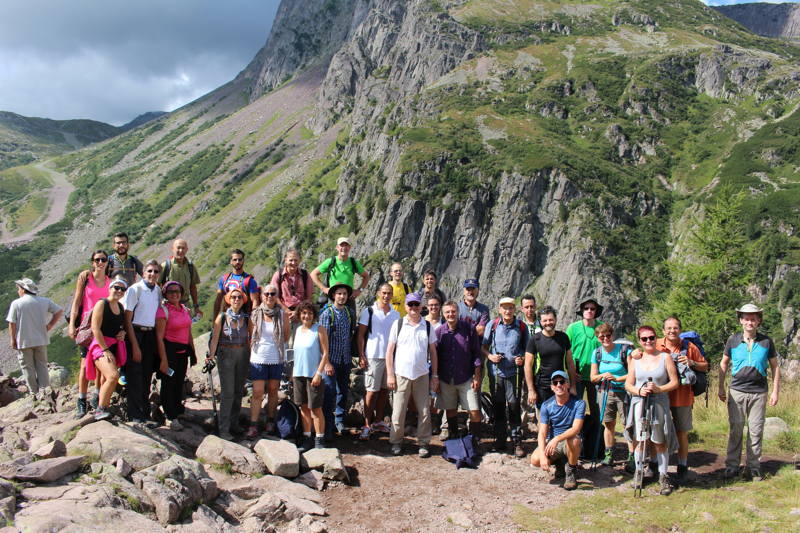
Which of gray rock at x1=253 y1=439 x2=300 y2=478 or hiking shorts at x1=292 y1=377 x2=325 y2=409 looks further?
hiking shorts at x1=292 y1=377 x2=325 y2=409

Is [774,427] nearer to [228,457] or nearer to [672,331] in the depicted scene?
[672,331]

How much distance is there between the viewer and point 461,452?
8109mm

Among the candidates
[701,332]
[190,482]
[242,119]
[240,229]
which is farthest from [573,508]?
[242,119]

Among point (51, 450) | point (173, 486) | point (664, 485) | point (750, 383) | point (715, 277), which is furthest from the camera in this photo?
point (715, 277)

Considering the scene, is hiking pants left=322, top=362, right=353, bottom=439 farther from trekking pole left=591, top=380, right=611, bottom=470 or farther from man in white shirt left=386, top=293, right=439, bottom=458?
trekking pole left=591, top=380, right=611, bottom=470

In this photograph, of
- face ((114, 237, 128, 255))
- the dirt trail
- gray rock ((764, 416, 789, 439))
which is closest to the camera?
face ((114, 237, 128, 255))

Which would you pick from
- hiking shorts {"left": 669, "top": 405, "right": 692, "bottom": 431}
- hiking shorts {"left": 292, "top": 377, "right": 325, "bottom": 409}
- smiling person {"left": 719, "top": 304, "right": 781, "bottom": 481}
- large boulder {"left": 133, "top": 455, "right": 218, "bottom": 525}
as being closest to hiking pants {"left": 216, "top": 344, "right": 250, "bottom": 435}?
hiking shorts {"left": 292, "top": 377, "right": 325, "bottom": 409}

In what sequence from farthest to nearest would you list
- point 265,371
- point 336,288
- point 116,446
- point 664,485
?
1. point 336,288
2. point 265,371
3. point 664,485
4. point 116,446

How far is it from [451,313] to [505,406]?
1.90 meters

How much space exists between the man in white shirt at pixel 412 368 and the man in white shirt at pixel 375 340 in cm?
38

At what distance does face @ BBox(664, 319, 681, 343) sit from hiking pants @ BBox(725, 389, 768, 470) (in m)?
1.17

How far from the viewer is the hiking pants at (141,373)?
7.61m

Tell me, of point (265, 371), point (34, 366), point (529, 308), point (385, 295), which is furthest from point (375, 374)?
point (34, 366)

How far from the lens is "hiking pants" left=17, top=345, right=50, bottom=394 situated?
32.9 feet
